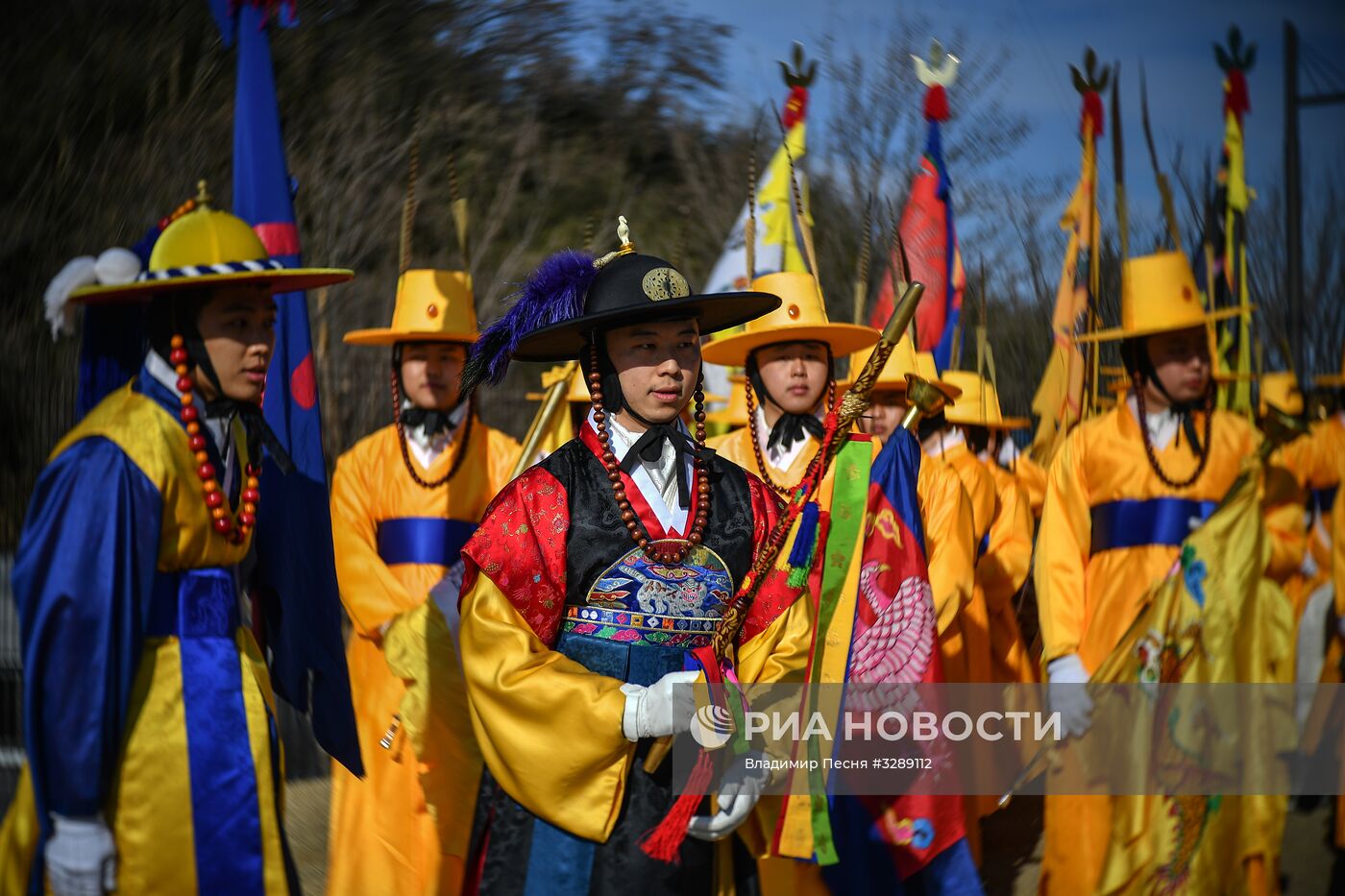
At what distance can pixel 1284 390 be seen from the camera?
905cm

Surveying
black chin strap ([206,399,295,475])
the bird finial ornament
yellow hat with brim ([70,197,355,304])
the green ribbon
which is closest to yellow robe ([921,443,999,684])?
the bird finial ornament

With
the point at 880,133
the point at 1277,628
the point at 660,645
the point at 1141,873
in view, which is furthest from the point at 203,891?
the point at 880,133

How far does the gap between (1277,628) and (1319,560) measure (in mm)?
3081

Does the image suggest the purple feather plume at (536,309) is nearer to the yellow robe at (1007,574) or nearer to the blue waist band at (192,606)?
the blue waist band at (192,606)

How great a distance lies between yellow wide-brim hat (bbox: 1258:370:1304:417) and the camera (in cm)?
868

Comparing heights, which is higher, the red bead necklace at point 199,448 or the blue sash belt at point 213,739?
the red bead necklace at point 199,448

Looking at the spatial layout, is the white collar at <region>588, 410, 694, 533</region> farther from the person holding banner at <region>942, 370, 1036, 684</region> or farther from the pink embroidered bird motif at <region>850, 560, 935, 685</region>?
the person holding banner at <region>942, 370, 1036, 684</region>

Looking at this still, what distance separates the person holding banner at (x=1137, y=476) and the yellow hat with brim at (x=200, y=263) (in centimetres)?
334

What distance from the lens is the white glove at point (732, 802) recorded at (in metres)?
A: 2.95

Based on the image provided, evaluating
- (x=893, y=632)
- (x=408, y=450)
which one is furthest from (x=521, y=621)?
(x=408, y=450)

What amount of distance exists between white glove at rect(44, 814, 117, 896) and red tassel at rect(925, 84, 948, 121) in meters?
5.55

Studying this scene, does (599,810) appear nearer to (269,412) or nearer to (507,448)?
(269,412)

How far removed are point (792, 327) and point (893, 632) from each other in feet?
5.13

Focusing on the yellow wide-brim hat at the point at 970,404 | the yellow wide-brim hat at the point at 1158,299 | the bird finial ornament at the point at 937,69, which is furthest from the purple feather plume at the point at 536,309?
the yellow wide-brim hat at the point at 970,404
